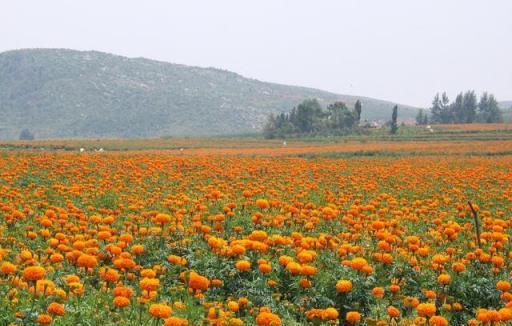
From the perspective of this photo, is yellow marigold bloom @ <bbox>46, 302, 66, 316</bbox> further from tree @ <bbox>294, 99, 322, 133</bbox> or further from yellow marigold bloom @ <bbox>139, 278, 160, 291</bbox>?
tree @ <bbox>294, 99, 322, 133</bbox>

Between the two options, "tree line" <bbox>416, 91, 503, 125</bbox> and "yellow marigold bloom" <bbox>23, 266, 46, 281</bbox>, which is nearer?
"yellow marigold bloom" <bbox>23, 266, 46, 281</bbox>

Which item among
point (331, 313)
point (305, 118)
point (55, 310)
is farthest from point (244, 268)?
point (305, 118)

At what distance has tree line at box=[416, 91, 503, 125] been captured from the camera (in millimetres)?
133625

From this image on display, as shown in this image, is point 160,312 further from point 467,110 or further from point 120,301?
point 467,110

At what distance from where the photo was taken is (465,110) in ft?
451

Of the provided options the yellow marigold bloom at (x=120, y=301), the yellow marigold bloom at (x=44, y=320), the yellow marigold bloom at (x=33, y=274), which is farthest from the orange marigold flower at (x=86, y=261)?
the yellow marigold bloom at (x=44, y=320)

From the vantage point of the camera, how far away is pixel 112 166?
1988 centimetres

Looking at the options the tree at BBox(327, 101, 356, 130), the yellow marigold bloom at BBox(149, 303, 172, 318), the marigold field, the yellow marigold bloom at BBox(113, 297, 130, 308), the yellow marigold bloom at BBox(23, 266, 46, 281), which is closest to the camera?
the yellow marigold bloom at BBox(149, 303, 172, 318)

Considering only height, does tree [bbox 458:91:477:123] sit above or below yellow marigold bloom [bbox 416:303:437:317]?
above

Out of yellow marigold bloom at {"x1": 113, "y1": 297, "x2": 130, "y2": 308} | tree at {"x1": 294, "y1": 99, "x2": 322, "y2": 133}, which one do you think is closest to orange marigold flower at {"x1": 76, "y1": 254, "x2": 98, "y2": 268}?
yellow marigold bloom at {"x1": 113, "y1": 297, "x2": 130, "y2": 308}

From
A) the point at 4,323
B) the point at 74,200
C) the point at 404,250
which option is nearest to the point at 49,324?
the point at 4,323

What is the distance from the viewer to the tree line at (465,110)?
13362cm

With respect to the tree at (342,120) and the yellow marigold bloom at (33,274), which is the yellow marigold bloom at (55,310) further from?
the tree at (342,120)

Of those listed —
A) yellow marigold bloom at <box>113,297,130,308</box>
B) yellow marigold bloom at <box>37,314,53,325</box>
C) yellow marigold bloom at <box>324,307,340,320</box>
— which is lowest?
yellow marigold bloom at <box>324,307,340,320</box>
